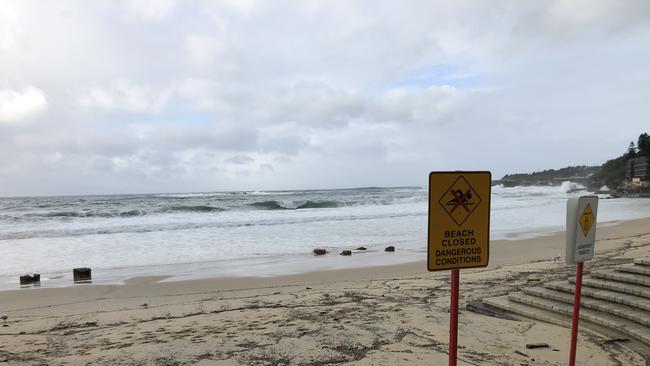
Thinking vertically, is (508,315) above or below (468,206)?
below

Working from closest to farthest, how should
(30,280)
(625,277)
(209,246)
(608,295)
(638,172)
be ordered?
(608,295)
(625,277)
(30,280)
(209,246)
(638,172)

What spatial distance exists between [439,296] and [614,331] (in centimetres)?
308

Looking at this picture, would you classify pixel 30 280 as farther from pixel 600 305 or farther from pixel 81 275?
pixel 600 305

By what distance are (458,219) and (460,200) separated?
114 mm

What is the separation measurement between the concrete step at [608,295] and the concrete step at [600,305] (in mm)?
51

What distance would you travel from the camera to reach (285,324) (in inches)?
256

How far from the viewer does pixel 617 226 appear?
69.8ft

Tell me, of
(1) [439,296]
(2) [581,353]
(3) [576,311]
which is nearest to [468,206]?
(3) [576,311]

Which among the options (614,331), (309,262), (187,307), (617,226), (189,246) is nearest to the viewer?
(614,331)

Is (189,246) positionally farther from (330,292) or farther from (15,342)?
(15,342)

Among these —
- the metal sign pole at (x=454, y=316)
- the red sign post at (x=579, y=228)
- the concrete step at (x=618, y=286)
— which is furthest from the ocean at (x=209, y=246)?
the metal sign pole at (x=454, y=316)

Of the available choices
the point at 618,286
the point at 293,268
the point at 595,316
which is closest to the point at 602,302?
the point at 618,286

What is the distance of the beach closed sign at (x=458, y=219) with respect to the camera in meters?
2.64

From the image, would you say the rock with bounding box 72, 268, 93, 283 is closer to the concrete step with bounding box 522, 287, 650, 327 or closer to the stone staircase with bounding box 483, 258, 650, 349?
the stone staircase with bounding box 483, 258, 650, 349
